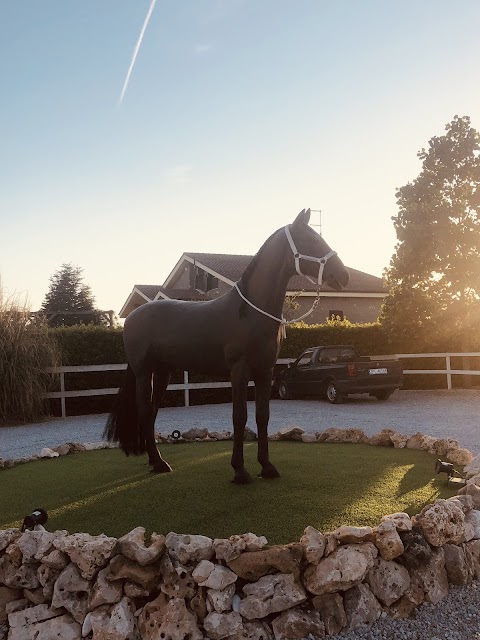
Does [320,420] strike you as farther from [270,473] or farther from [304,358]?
[270,473]

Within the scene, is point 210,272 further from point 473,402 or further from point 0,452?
point 0,452

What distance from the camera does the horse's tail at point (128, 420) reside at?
247 inches

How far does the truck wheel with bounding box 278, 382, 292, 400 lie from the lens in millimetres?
16203

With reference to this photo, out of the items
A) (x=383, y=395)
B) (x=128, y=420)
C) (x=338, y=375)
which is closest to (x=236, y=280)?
(x=383, y=395)

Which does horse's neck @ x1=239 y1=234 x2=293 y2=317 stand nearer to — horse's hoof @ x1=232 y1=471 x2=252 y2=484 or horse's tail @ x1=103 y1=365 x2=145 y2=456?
horse's hoof @ x1=232 y1=471 x2=252 y2=484

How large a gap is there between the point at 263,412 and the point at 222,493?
0.82m

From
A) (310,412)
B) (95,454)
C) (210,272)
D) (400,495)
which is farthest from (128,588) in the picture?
(210,272)

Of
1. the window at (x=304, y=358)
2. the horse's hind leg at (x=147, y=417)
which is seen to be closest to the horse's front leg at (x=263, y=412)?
the horse's hind leg at (x=147, y=417)

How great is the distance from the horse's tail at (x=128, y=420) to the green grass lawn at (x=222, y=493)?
278 mm

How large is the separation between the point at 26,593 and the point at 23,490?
2.32 m

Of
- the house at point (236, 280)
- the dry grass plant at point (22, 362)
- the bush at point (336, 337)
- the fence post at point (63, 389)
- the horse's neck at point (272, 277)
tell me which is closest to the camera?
the horse's neck at point (272, 277)

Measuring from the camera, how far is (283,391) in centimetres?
1636

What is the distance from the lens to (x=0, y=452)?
9.08m

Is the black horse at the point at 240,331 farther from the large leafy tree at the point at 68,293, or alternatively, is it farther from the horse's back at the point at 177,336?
the large leafy tree at the point at 68,293
